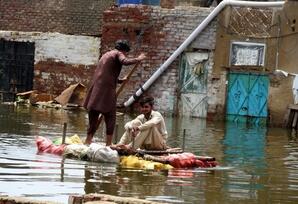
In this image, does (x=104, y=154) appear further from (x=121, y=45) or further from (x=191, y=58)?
(x=191, y=58)

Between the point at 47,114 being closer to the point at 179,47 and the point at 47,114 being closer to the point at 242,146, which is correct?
the point at 179,47

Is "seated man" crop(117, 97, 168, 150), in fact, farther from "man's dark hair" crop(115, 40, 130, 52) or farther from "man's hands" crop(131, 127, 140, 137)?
"man's dark hair" crop(115, 40, 130, 52)

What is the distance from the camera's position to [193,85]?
24.1 metres

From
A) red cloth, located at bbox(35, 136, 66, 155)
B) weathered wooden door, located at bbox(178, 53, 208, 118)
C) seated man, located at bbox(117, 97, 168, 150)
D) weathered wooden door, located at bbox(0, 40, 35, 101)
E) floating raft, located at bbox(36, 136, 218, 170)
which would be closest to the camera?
floating raft, located at bbox(36, 136, 218, 170)

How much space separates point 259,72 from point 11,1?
40.4 feet

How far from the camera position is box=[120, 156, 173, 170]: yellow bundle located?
1068cm

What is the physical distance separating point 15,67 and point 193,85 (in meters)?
6.46

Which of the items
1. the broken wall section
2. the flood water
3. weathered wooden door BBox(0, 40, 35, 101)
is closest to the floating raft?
the flood water

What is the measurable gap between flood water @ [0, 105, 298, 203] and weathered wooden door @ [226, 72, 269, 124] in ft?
20.5

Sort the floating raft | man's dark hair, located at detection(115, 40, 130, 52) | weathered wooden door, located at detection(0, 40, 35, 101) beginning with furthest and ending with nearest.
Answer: weathered wooden door, located at detection(0, 40, 35, 101)
man's dark hair, located at detection(115, 40, 130, 52)
the floating raft

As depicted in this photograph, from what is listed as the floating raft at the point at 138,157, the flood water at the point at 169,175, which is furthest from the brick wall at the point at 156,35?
the floating raft at the point at 138,157

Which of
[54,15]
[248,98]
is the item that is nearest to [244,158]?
[248,98]

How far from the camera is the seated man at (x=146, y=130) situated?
1130 cm

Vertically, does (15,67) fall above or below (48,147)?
above
